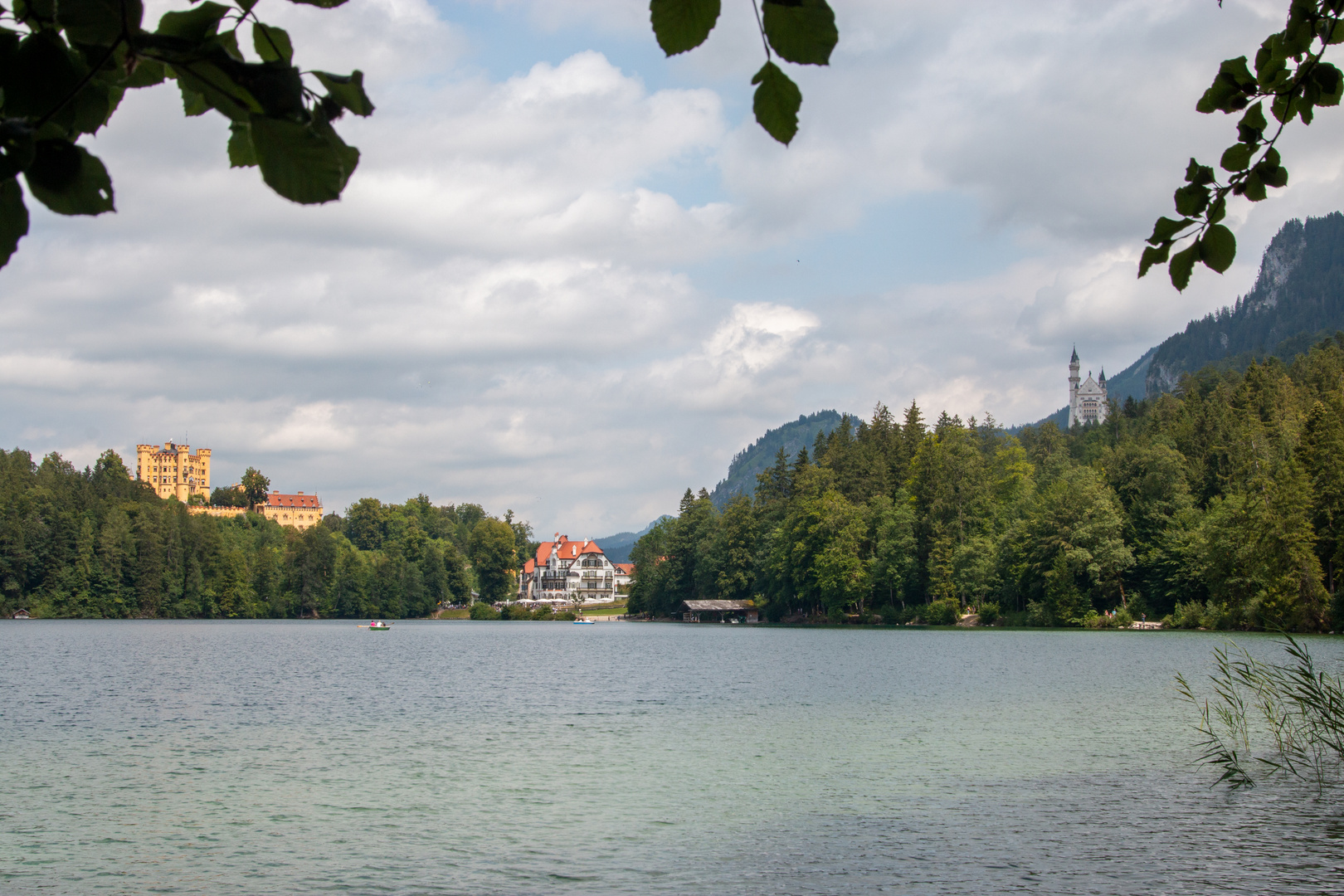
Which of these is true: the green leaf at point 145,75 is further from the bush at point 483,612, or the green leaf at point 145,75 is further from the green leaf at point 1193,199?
the bush at point 483,612

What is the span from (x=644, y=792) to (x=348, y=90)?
1934 centimetres

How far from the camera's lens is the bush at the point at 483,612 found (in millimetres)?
160500

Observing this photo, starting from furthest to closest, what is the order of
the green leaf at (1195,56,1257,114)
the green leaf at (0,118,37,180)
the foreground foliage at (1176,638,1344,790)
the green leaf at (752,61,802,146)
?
1. the foreground foliage at (1176,638,1344,790)
2. the green leaf at (1195,56,1257,114)
3. the green leaf at (752,61,802,146)
4. the green leaf at (0,118,37,180)

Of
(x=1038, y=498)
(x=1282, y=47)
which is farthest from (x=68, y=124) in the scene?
(x=1038, y=498)

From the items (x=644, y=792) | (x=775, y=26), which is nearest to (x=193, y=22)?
(x=775, y=26)

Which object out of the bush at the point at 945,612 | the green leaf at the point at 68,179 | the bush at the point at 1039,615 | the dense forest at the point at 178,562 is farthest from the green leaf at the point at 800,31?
the dense forest at the point at 178,562

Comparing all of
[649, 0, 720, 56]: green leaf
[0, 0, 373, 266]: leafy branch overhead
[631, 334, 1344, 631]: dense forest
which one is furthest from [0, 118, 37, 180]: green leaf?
[631, 334, 1344, 631]: dense forest

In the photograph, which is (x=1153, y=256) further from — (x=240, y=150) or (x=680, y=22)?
(x=240, y=150)

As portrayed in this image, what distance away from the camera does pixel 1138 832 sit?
50.9ft

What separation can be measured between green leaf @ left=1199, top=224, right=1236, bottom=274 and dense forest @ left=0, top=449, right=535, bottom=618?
482 feet

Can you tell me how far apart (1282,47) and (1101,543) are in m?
85.2

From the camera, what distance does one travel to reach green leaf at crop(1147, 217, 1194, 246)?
11.6 ft

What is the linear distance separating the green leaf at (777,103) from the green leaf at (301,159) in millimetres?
765

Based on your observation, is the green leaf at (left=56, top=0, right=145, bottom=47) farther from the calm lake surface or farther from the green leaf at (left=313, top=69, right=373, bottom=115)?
the calm lake surface
